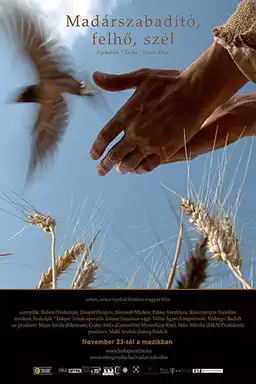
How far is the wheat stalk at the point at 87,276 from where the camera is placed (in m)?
1.40

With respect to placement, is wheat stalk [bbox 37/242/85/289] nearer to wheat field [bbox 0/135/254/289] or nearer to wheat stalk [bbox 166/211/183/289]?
wheat field [bbox 0/135/254/289]

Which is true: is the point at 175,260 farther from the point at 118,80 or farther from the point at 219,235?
the point at 118,80

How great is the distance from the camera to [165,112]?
1.45 metres

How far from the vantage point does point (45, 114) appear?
5.07ft

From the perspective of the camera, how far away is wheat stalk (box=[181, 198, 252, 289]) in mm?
1298

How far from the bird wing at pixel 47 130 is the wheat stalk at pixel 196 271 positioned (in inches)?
21.0

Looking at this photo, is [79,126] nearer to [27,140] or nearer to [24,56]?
[27,140]

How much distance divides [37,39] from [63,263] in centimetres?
70
